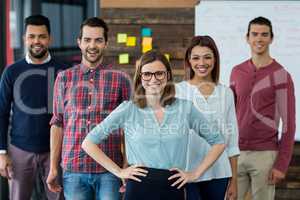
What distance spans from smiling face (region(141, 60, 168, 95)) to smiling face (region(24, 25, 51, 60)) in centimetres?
103

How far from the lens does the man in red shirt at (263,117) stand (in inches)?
125

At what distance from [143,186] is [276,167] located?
1185 mm

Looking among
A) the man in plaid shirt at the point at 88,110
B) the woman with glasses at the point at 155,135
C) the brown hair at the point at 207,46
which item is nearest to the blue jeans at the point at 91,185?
Answer: the man in plaid shirt at the point at 88,110

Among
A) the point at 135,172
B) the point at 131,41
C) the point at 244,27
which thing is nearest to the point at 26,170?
the point at 135,172

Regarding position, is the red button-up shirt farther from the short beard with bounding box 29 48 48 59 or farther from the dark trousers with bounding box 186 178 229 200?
the short beard with bounding box 29 48 48 59

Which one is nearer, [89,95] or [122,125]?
[122,125]

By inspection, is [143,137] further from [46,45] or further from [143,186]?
[46,45]

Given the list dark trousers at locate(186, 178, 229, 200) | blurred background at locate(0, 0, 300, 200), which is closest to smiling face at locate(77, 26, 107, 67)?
dark trousers at locate(186, 178, 229, 200)

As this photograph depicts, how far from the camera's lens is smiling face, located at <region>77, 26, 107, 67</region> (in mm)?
2770

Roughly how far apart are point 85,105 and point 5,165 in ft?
2.55

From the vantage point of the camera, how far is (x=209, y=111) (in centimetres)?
263

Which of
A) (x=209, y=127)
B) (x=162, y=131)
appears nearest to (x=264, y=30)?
(x=209, y=127)

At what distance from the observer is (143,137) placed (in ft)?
7.63

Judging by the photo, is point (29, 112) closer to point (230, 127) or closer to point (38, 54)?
point (38, 54)
